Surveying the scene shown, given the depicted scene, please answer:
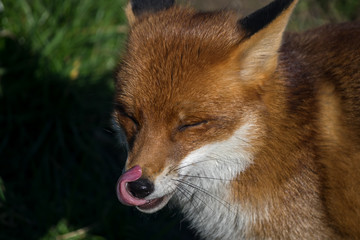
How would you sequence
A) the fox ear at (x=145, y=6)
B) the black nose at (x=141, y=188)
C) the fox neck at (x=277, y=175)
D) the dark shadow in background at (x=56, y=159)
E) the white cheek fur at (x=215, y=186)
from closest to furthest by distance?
the black nose at (x=141, y=188)
the white cheek fur at (x=215, y=186)
the fox neck at (x=277, y=175)
the fox ear at (x=145, y=6)
the dark shadow in background at (x=56, y=159)

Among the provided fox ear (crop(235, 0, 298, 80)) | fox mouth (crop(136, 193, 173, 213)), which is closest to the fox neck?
fox ear (crop(235, 0, 298, 80))

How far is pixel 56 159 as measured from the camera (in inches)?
221

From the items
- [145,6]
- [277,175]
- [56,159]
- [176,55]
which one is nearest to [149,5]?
[145,6]

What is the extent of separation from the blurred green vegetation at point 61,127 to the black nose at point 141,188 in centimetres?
174

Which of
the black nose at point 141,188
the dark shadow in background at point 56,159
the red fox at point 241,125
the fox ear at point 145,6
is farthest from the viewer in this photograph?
the dark shadow in background at point 56,159

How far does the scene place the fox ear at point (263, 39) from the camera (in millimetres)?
3152

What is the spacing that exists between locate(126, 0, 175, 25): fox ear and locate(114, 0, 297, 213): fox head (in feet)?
1.44

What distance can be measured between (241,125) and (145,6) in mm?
1321

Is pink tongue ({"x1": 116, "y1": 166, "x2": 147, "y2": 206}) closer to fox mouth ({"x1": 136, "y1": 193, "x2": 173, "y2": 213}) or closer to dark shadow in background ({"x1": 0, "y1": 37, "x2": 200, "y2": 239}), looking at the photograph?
fox mouth ({"x1": 136, "y1": 193, "x2": 173, "y2": 213})

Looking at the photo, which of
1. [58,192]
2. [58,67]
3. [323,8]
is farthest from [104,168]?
[323,8]

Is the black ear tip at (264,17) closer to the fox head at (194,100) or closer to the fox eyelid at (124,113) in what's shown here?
the fox head at (194,100)

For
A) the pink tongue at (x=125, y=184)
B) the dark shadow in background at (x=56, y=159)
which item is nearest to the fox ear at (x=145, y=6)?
the pink tongue at (x=125, y=184)

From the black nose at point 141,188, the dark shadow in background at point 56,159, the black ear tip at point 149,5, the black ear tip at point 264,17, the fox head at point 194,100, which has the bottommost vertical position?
the dark shadow in background at point 56,159

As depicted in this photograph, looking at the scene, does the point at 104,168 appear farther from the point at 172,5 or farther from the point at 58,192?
the point at 172,5
